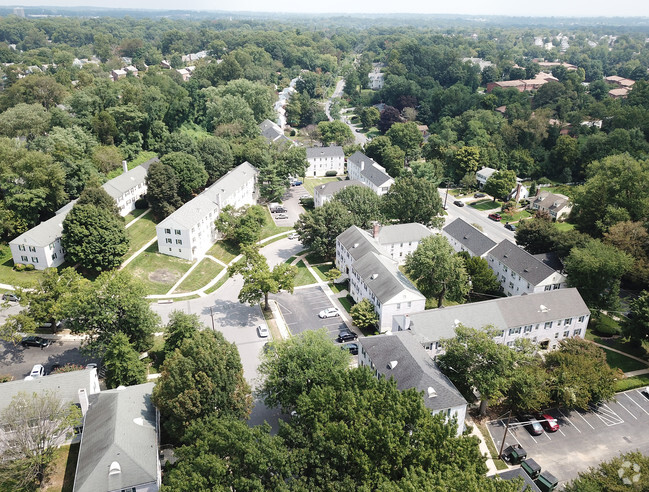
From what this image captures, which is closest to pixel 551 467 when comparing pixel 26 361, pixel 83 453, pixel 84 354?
pixel 83 453

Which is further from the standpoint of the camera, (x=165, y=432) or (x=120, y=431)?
(x=165, y=432)

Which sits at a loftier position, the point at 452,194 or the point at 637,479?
the point at 637,479

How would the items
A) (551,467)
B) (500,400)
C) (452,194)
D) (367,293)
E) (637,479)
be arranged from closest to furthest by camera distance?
(637,479)
(551,467)
(500,400)
(367,293)
(452,194)

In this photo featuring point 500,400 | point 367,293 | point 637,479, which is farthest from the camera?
point 367,293

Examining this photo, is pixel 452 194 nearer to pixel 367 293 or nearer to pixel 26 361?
pixel 367 293

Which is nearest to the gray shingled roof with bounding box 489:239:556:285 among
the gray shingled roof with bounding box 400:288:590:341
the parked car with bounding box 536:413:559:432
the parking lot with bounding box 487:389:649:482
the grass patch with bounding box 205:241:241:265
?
the gray shingled roof with bounding box 400:288:590:341

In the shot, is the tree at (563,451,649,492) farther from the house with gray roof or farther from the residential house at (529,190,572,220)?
the residential house at (529,190,572,220)
